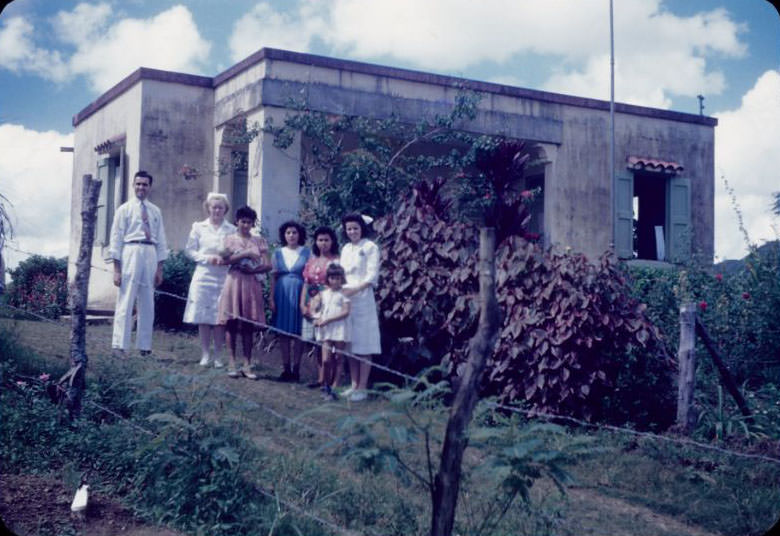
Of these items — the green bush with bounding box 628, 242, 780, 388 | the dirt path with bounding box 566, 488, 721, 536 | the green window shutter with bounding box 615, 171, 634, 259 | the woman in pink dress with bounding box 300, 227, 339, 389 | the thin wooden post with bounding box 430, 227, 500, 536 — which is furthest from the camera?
the green window shutter with bounding box 615, 171, 634, 259

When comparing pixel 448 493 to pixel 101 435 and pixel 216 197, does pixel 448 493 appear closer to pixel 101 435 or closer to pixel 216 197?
pixel 101 435

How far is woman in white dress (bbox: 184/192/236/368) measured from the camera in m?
7.64

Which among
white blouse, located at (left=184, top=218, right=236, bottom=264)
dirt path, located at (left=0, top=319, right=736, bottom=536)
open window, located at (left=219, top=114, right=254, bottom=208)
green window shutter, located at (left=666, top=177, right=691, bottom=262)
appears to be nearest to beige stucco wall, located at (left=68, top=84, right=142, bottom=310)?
open window, located at (left=219, top=114, right=254, bottom=208)

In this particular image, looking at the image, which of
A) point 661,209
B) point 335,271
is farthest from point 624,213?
point 335,271

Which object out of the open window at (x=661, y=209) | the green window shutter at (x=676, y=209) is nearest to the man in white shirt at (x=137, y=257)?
the open window at (x=661, y=209)

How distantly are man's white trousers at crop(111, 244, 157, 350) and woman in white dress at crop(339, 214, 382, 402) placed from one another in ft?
6.09

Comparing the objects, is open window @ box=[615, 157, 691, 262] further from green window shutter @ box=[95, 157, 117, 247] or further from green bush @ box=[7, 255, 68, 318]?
green bush @ box=[7, 255, 68, 318]

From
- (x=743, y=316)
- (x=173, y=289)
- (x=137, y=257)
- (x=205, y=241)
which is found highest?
(x=205, y=241)

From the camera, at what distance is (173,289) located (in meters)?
10.1

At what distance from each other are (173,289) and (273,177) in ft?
6.43

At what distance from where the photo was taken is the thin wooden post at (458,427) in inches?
118

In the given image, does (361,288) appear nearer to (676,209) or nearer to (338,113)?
(338,113)

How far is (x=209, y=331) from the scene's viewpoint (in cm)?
785

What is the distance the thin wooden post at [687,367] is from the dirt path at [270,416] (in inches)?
58.4
